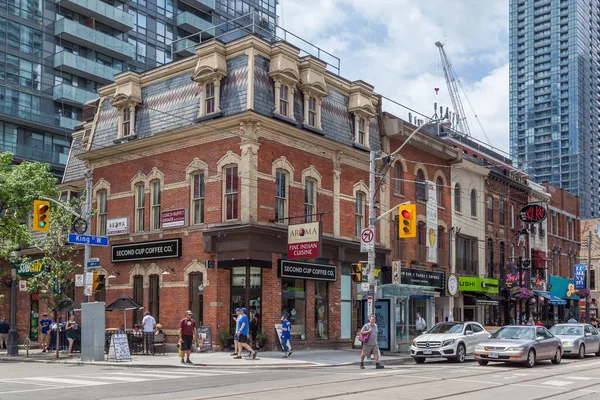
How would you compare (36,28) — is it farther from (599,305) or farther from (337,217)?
(599,305)

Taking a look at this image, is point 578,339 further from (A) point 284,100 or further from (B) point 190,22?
(B) point 190,22

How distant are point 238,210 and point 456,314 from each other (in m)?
19.6

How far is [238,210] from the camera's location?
30094 millimetres

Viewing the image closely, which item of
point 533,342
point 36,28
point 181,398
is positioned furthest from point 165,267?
point 36,28

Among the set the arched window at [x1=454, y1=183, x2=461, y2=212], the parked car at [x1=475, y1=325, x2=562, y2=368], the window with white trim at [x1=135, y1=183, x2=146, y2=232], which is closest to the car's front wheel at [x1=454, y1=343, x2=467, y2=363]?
the parked car at [x1=475, y1=325, x2=562, y2=368]

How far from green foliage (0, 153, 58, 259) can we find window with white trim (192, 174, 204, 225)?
6791mm

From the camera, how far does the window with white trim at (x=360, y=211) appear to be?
35.7m

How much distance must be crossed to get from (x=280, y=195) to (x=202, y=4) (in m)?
44.5

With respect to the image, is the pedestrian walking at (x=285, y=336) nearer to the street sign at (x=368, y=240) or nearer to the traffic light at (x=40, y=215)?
the street sign at (x=368, y=240)

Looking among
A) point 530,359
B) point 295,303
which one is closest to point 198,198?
point 295,303

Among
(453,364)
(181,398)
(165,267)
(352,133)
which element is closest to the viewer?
(181,398)

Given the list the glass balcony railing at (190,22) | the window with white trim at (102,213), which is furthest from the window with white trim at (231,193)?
the glass balcony railing at (190,22)

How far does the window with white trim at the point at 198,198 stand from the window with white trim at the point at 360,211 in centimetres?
793

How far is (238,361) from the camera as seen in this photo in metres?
25.9
